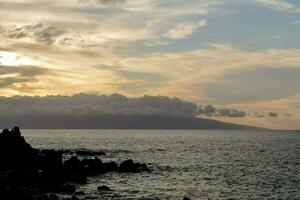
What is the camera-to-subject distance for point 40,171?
259 feet

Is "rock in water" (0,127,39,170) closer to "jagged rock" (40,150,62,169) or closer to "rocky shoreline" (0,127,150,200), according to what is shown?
"rocky shoreline" (0,127,150,200)

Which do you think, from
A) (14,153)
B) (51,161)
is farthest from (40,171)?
(14,153)

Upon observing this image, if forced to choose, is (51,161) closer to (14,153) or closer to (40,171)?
(40,171)

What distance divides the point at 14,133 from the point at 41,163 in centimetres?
1006

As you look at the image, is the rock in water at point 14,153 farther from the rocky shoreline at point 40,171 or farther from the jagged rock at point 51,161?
the jagged rock at point 51,161

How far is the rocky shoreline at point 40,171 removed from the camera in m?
55.5

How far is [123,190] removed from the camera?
213 ft

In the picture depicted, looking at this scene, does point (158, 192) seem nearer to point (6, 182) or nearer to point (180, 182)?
point (180, 182)

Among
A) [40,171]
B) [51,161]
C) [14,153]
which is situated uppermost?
[14,153]

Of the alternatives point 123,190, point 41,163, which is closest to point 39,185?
point 123,190

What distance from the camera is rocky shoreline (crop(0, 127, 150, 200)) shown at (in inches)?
2184

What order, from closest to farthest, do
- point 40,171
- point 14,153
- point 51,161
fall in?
point 40,171 → point 14,153 → point 51,161

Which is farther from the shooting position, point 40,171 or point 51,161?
point 51,161

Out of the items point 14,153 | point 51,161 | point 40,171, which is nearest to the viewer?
point 40,171
